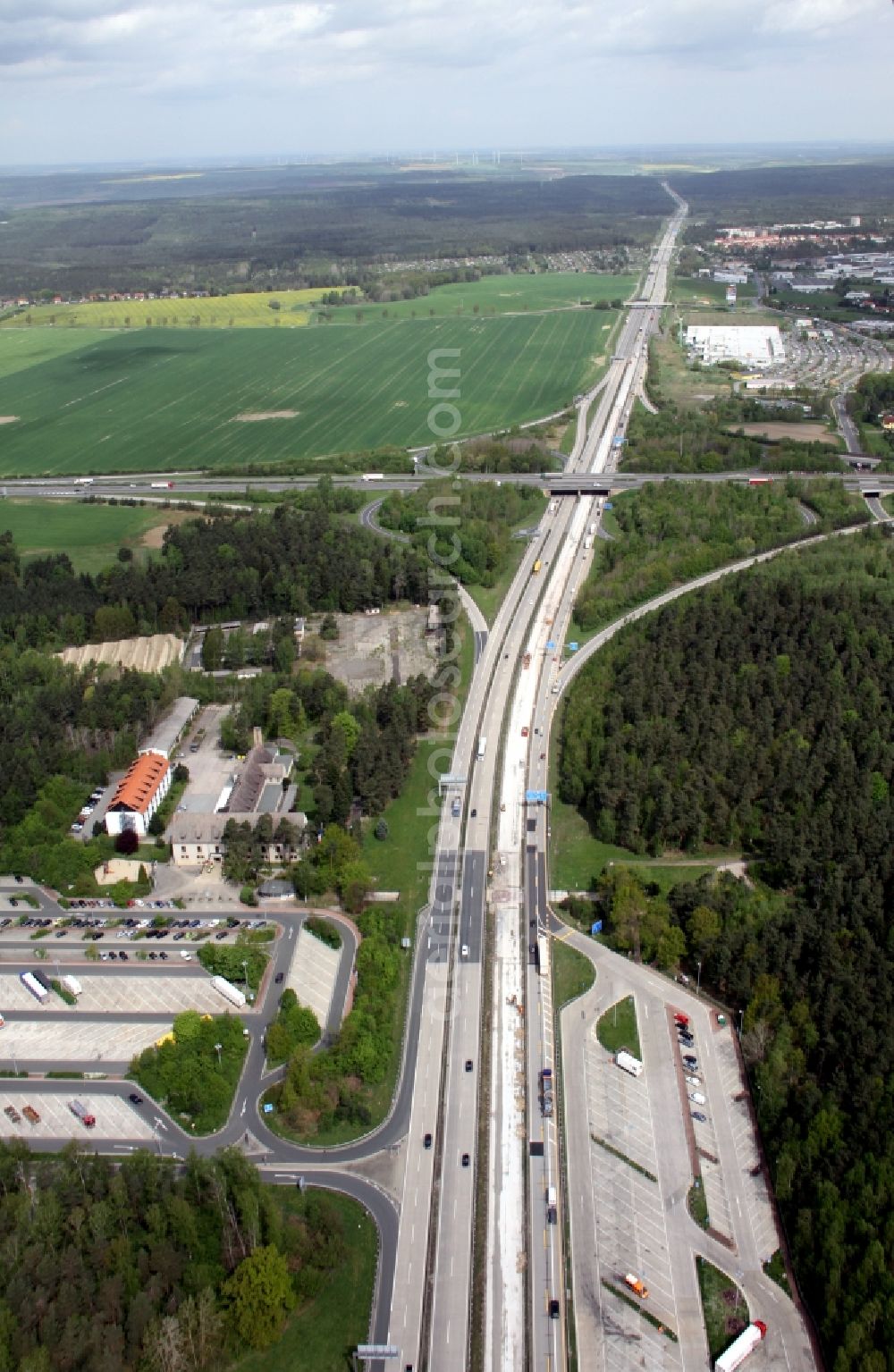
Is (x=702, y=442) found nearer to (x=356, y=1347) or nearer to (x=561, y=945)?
(x=561, y=945)

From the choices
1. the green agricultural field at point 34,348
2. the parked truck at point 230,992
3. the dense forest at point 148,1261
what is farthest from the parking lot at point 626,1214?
the green agricultural field at point 34,348

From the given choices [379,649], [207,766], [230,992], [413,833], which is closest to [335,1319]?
[230,992]

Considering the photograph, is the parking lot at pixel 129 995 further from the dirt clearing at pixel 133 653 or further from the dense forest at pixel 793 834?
the dirt clearing at pixel 133 653

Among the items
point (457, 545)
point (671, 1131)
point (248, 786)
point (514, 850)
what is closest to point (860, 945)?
point (671, 1131)

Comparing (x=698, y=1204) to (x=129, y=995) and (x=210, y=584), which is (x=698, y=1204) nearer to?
(x=129, y=995)

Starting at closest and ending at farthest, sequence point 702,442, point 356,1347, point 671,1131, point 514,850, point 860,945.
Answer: point 356,1347 < point 671,1131 < point 860,945 < point 514,850 < point 702,442

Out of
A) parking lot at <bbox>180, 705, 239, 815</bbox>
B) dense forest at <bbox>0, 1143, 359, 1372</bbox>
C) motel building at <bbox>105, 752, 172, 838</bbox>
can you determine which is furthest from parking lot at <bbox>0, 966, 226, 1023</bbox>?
parking lot at <bbox>180, 705, 239, 815</bbox>
